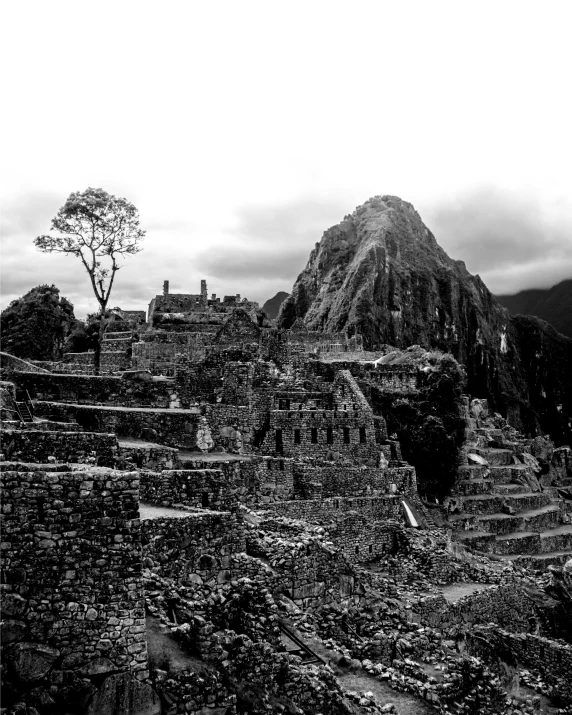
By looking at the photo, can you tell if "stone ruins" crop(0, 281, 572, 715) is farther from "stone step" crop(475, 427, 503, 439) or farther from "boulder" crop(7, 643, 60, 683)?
"stone step" crop(475, 427, 503, 439)

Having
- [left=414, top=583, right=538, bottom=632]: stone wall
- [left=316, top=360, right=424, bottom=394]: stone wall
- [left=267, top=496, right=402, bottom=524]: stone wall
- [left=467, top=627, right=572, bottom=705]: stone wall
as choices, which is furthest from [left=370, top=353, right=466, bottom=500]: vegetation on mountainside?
[left=467, top=627, right=572, bottom=705]: stone wall

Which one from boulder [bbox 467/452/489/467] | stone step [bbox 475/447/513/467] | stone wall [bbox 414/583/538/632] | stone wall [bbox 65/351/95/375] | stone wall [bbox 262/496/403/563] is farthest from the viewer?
stone step [bbox 475/447/513/467]

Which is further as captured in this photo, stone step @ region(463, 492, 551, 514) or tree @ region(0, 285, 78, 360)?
tree @ region(0, 285, 78, 360)

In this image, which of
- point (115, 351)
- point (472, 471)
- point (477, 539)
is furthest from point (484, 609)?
point (115, 351)

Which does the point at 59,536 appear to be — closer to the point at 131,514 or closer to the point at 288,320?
the point at 131,514

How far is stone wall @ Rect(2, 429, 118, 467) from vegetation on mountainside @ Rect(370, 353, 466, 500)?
1753cm

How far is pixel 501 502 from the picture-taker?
33.7 metres

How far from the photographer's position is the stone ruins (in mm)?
7773

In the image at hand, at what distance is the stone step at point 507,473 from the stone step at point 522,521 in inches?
84.4

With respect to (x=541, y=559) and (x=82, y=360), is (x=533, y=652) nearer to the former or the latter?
(x=541, y=559)

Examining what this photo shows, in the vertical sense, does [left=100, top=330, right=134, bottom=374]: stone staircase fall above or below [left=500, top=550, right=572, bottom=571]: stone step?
above

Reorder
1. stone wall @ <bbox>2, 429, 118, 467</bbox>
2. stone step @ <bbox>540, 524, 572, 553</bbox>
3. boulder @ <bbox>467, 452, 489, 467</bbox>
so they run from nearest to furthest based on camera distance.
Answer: stone wall @ <bbox>2, 429, 118, 467</bbox>
stone step @ <bbox>540, 524, 572, 553</bbox>
boulder @ <bbox>467, 452, 489, 467</bbox>

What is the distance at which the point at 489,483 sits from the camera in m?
35.1

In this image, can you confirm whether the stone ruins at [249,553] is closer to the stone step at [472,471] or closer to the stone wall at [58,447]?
the stone wall at [58,447]
